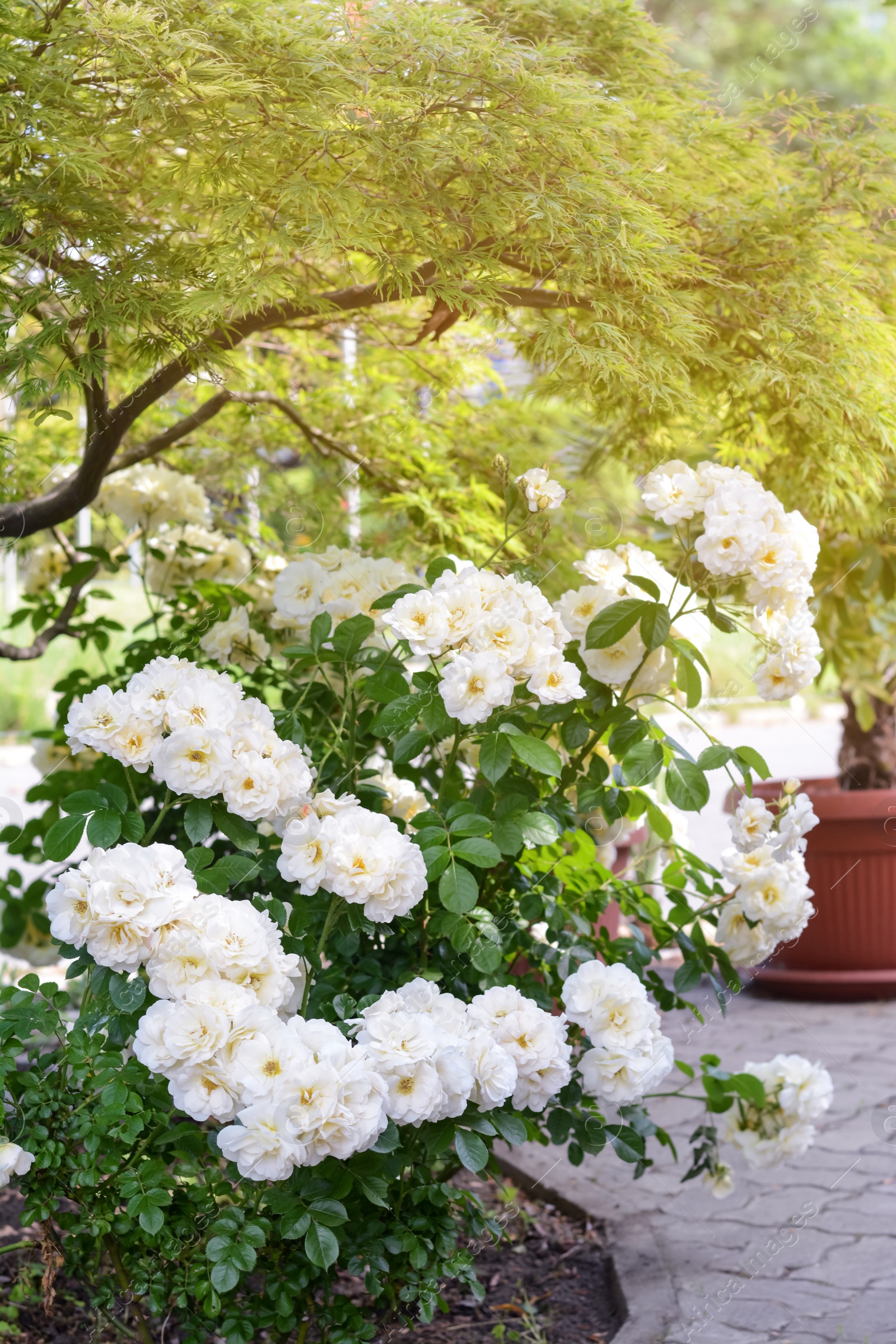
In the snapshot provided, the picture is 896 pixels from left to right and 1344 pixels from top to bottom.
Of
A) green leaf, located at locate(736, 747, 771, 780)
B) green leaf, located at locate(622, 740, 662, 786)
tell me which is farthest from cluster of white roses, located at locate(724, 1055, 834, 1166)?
green leaf, located at locate(622, 740, 662, 786)

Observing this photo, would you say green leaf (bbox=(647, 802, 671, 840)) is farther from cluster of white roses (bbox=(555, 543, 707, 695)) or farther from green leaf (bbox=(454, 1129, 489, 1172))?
green leaf (bbox=(454, 1129, 489, 1172))

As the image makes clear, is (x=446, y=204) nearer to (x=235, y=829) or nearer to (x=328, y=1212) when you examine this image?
(x=235, y=829)

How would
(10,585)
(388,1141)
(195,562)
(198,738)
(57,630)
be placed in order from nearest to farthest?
(388,1141) → (198,738) → (57,630) → (195,562) → (10,585)

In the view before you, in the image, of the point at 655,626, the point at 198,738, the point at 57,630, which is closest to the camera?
the point at 198,738

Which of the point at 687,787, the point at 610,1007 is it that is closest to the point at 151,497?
the point at 687,787

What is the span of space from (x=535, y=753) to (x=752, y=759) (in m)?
0.40

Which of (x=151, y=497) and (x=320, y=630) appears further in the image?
(x=151, y=497)

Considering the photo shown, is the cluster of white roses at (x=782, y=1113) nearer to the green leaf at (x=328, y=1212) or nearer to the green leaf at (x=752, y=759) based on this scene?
the green leaf at (x=752, y=759)

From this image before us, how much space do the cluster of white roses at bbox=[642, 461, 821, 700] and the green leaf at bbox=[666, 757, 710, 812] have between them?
0.19 meters

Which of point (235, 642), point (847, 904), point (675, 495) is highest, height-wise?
point (675, 495)

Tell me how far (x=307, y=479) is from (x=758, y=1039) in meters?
2.37

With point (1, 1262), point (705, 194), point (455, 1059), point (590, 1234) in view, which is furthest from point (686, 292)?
point (1, 1262)

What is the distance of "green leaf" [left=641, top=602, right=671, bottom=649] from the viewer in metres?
1.79

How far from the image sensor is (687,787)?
177cm
